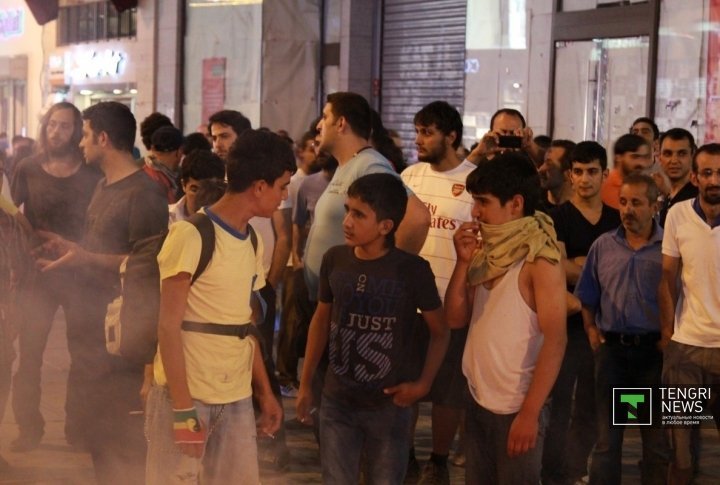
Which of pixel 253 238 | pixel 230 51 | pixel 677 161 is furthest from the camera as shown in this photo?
pixel 230 51

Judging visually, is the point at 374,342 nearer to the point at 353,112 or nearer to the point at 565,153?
the point at 353,112

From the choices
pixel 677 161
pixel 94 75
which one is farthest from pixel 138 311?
pixel 94 75

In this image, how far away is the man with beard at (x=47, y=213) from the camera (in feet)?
23.1

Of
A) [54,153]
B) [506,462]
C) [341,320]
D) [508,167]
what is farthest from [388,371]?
Answer: [54,153]

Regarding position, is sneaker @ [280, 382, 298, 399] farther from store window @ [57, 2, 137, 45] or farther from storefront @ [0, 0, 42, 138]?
storefront @ [0, 0, 42, 138]

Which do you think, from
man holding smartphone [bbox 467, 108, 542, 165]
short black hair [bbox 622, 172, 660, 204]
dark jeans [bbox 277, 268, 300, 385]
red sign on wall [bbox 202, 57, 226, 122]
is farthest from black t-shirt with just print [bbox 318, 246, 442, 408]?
red sign on wall [bbox 202, 57, 226, 122]

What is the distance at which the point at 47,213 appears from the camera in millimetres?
7102

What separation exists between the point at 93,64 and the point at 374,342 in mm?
20249

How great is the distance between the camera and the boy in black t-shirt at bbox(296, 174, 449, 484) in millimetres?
4816

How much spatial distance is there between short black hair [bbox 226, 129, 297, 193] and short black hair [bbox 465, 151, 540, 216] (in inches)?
30.8

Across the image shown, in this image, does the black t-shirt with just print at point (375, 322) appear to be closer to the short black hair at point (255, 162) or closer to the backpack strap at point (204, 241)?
the short black hair at point (255, 162)

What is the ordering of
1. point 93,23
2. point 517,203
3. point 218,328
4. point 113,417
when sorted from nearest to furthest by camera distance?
1. point 218,328
2. point 517,203
3. point 113,417
4. point 93,23

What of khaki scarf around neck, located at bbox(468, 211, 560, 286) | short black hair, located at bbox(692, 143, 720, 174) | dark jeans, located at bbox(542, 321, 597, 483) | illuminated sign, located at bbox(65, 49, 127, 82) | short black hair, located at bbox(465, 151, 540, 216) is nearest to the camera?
khaki scarf around neck, located at bbox(468, 211, 560, 286)

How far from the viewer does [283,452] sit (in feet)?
22.3
